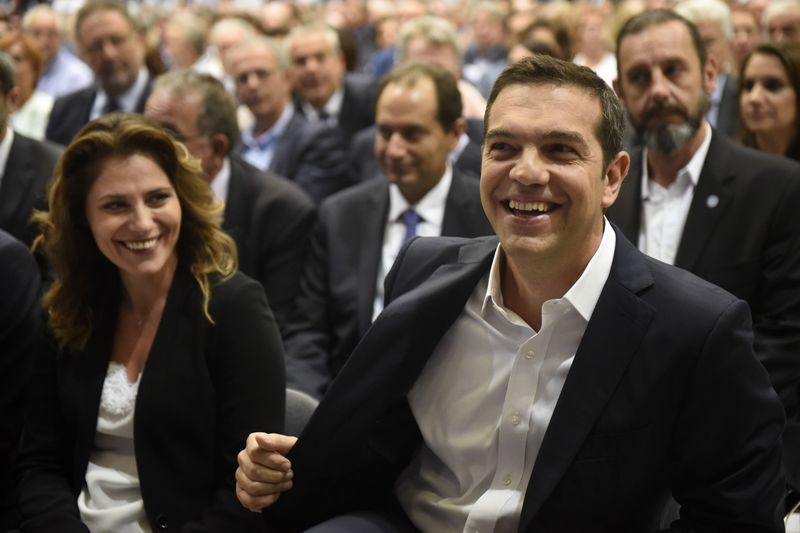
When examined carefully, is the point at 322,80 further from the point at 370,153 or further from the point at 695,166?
the point at 695,166

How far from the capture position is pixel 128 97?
5387 millimetres

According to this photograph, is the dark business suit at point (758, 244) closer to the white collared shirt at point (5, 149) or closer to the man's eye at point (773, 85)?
the man's eye at point (773, 85)

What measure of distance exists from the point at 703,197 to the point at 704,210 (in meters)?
0.04

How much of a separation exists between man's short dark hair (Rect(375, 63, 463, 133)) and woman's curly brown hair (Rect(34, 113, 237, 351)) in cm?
138

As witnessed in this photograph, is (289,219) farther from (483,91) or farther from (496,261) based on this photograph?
(483,91)

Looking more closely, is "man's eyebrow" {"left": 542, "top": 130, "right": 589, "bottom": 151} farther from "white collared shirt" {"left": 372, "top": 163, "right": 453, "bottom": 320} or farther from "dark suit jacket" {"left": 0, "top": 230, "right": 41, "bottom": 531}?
"white collared shirt" {"left": 372, "top": 163, "right": 453, "bottom": 320}

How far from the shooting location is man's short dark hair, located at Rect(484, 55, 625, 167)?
1.79m

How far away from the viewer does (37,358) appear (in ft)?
7.90

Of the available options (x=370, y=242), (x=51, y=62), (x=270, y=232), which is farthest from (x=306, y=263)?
(x=51, y=62)

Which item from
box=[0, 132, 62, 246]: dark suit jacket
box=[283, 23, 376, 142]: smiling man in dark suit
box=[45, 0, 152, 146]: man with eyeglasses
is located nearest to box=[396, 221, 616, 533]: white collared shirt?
box=[0, 132, 62, 246]: dark suit jacket

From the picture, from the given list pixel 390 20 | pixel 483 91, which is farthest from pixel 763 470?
pixel 390 20

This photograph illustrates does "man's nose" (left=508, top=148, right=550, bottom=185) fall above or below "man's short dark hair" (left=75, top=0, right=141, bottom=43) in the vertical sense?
above

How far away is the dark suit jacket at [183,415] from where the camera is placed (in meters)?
2.22

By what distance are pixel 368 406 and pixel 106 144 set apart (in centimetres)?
96
